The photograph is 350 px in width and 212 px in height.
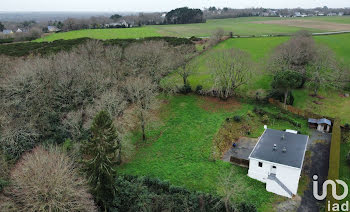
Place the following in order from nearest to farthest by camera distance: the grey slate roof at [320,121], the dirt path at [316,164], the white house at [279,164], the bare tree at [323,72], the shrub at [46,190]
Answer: the shrub at [46,190] < the dirt path at [316,164] < the white house at [279,164] < the grey slate roof at [320,121] < the bare tree at [323,72]

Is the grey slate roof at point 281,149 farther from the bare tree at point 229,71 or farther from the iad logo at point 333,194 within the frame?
the bare tree at point 229,71

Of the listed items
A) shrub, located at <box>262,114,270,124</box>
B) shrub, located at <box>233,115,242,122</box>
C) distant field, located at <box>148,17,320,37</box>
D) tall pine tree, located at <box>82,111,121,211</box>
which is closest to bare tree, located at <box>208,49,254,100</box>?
shrub, located at <box>233,115,242,122</box>

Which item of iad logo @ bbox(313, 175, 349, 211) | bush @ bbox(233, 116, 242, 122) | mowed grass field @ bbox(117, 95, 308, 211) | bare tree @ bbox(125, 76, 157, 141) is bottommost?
iad logo @ bbox(313, 175, 349, 211)

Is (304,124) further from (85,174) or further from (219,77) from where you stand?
(85,174)

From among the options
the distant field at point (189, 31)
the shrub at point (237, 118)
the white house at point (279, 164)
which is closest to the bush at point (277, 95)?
the shrub at point (237, 118)

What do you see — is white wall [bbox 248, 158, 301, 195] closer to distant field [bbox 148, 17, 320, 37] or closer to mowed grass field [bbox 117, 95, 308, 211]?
mowed grass field [bbox 117, 95, 308, 211]

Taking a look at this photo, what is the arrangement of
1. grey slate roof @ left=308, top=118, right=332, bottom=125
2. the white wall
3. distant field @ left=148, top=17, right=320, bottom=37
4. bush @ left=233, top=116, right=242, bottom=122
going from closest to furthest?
1. the white wall
2. grey slate roof @ left=308, top=118, right=332, bottom=125
3. bush @ left=233, top=116, right=242, bottom=122
4. distant field @ left=148, top=17, right=320, bottom=37

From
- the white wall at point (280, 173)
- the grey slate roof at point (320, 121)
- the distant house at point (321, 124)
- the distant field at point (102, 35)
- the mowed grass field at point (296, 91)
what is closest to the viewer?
the white wall at point (280, 173)
